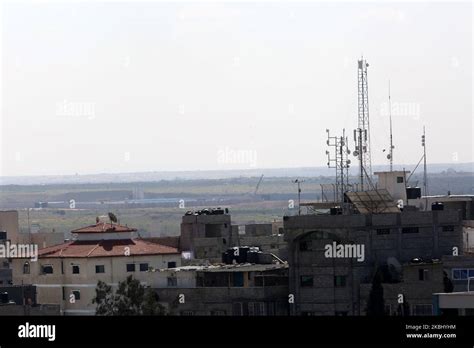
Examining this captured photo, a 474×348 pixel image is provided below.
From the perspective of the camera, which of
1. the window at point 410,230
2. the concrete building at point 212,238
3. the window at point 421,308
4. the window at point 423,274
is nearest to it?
the window at point 421,308

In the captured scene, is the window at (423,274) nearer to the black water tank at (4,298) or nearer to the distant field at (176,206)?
the black water tank at (4,298)

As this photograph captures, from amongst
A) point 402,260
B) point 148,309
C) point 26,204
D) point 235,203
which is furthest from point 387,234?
point 26,204

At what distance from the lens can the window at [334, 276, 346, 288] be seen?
131ft

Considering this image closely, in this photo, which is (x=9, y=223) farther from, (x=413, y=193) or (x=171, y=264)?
(x=413, y=193)

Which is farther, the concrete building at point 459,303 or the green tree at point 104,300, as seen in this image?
the green tree at point 104,300

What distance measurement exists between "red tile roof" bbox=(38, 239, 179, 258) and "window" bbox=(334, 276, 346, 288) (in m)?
11.1

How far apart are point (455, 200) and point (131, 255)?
35.8 feet

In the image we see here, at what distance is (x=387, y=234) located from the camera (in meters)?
41.9

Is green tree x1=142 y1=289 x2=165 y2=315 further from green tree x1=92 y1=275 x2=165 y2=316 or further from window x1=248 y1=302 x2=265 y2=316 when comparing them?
window x1=248 y1=302 x2=265 y2=316

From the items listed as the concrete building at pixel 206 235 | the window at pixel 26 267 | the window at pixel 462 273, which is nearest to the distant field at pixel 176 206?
the concrete building at pixel 206 235

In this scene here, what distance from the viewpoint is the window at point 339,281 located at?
4000 cm

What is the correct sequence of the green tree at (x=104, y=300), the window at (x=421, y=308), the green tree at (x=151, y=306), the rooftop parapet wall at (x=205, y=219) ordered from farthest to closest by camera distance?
1. the rooftop parapet wall at (x=205, y=219)
2. the green tree at (x=104, y=300)
3. the green tree at (x=151, y=306)
4. the window at (x=421, y=308)

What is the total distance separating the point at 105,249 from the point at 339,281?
12.2 m

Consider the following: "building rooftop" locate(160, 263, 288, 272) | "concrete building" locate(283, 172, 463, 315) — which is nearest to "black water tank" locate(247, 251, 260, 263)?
"building rooftop" locate(160, 263, 288, 272)
